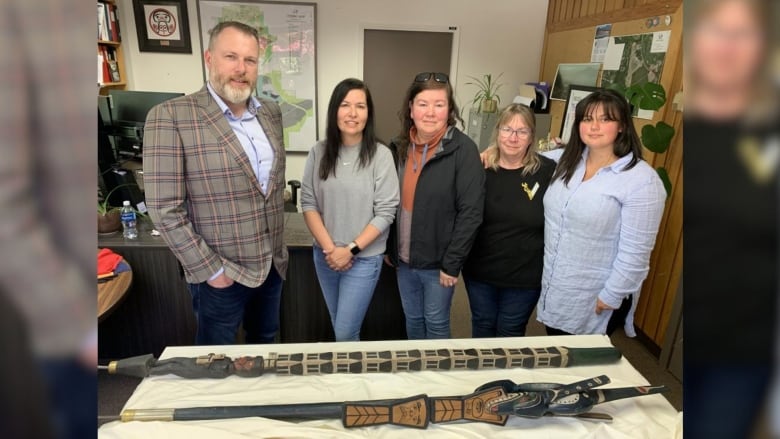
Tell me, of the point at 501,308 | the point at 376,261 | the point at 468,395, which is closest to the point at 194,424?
the point at 468,395

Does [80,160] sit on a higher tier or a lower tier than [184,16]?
lower

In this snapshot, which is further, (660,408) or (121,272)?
(121,272)

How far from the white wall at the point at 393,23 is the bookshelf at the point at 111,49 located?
0.24ft

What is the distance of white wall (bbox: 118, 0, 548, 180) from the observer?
3.84m

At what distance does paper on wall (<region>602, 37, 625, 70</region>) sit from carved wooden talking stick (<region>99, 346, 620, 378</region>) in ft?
7.13

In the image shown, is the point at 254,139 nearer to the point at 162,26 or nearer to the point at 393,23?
the point at 393,23

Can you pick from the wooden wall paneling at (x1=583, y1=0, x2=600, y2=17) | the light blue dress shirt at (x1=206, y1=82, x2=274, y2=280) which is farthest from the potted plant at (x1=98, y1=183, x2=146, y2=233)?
the wooden wall paneling at (x1=583, y1=0, x2=600, y2=17)

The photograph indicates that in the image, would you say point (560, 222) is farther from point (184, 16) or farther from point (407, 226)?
point (184, 16)

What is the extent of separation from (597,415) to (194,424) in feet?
2.94

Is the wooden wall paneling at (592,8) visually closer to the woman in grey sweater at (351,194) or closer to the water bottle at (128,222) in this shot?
the woman in grey sweater at (351,194)

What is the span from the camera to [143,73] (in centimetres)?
388

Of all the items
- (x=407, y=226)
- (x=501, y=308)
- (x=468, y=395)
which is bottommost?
(x=501, y=308)

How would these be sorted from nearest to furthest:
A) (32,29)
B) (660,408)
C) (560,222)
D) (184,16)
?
(32,29)
(660,408)
(560,222)
(184,16)

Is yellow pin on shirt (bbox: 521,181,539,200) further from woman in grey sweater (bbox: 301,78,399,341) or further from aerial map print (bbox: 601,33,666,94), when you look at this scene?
aerial map print (bbox: 601,33,666,94)
